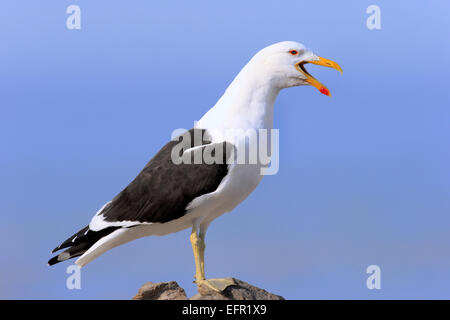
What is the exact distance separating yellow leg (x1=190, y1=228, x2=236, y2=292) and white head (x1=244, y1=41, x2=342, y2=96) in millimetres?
2152

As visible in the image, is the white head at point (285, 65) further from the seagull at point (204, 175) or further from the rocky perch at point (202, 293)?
the rocky perch at point (202, 293)

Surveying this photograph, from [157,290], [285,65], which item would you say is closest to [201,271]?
[157,290]

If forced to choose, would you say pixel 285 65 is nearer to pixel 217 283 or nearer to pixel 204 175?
pixel 204 175

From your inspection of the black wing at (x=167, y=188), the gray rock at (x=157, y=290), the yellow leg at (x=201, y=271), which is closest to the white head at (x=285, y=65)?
the black wing at (x=167, y=188)

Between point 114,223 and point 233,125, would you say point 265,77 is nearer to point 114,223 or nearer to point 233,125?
point 233,125

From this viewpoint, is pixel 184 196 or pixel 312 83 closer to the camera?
pixel 184 196

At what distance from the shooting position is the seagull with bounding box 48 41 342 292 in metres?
9.41

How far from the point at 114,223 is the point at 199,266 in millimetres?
1192

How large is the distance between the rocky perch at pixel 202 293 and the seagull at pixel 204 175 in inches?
3.9

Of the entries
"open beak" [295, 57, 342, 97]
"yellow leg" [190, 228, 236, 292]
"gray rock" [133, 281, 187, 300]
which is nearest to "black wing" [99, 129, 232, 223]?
"yellow leg" [190, 228, 236, 292]

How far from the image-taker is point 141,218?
31.2ft

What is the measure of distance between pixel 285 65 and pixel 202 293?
9.96ft

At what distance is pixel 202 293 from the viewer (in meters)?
9.71
